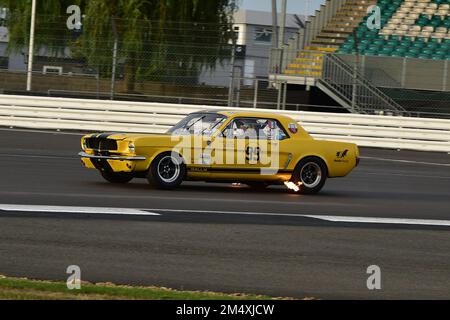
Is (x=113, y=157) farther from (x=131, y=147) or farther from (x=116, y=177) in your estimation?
(x=116, y=177)

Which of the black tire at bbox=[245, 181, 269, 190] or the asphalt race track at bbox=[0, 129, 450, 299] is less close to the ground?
the black tire at bbox=[245, 181, 269, 190]

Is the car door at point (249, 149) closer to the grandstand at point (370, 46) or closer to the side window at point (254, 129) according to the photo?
the side window at point (254, 129)

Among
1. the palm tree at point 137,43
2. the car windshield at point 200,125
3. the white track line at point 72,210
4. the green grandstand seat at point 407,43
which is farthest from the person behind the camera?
the green grandstand seat at point 407,43

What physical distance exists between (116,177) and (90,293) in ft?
26.6

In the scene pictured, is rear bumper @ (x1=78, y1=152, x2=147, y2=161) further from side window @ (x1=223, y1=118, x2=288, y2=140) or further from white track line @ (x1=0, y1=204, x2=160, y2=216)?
white track line @ (x1=0, y1=204, x2=160, y2=216)

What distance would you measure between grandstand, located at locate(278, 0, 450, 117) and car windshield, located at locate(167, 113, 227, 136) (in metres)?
13.1

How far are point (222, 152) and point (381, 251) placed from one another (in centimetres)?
491

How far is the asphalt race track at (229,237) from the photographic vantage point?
8.54 meters

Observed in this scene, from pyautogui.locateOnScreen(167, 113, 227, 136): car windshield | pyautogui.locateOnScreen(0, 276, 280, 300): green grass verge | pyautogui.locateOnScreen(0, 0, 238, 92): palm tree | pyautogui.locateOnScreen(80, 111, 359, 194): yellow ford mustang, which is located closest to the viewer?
pyautogui.locateOnScreen(0, 276, 280, 300): green grass verge

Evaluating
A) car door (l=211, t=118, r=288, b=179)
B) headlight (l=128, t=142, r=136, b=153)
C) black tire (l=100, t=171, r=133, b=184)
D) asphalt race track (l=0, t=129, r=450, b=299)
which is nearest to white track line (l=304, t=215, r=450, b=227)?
asphalt race track (l=0, t=129, r=450, b=299)

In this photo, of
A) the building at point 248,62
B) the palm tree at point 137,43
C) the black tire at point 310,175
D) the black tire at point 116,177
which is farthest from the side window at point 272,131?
the building at point 248,62

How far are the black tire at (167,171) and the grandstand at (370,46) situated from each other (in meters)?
14.0

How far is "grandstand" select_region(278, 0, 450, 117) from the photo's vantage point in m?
29.5
